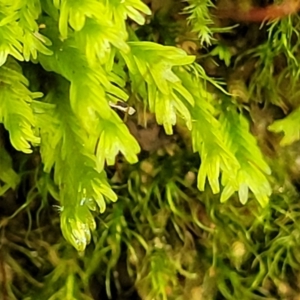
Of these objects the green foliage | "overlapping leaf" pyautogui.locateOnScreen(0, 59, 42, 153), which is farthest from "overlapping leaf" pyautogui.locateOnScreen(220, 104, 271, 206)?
"overlapping leaf" pyautogui.locateOnScreen(0, 59, 42, 153)

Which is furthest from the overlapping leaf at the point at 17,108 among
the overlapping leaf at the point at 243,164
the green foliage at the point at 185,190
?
the overlapping leaf at the point at 243,164

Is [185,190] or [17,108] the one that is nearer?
[17,108]

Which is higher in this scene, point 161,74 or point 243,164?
point 161,74

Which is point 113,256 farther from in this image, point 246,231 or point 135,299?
point 246,231

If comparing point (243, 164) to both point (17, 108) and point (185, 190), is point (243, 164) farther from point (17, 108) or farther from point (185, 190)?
point (17, 108)

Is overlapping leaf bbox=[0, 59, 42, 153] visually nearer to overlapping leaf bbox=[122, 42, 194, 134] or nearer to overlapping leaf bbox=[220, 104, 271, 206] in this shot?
overlapping leaf bbox=[122, 42, 194, 134]

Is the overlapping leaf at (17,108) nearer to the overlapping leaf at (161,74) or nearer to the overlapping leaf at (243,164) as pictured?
the overlapping leaf at (161,74)

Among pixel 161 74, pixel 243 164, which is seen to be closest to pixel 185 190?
pixel 243 164

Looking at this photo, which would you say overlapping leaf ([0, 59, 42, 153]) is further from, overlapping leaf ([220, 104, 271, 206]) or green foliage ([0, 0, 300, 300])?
overlapping leaf ([220, 104, 271, 206])

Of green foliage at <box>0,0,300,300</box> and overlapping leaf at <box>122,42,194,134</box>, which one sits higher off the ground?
overlapping leaf at <box>122,42,194,134</box>

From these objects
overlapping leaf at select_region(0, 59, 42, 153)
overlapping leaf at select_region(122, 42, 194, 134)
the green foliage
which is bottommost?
the green foliage

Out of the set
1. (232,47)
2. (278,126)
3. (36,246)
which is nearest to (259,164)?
(278,126)

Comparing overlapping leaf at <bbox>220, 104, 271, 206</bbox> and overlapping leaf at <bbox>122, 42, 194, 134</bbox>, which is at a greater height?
overlapping leaf at <bbox>122, 42, 194, 134</bbox>
